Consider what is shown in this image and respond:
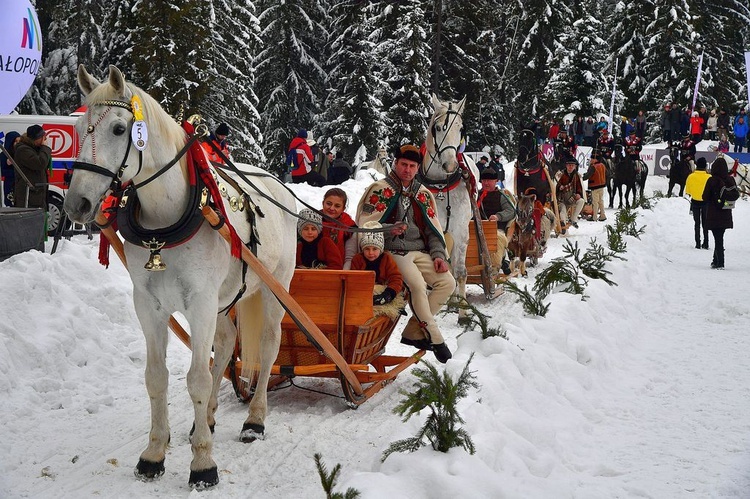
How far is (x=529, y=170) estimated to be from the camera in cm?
1462

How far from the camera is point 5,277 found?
7.00 metres

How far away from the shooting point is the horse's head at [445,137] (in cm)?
898

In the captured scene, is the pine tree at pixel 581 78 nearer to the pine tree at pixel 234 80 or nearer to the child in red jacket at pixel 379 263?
A: the pine tree at pixel 234 80

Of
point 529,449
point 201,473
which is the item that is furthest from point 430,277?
point 201,473

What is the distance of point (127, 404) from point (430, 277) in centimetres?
299

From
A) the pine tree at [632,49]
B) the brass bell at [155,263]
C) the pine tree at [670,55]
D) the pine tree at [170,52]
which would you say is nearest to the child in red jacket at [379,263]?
the brass bell at [155,263]

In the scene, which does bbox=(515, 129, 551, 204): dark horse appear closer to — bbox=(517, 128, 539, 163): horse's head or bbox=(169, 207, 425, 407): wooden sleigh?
bbox=(517, 128, 539, 163): horse's head

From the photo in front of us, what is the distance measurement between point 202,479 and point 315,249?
2890 millimetres

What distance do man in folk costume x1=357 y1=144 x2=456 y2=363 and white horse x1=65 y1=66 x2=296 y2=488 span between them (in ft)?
7.74

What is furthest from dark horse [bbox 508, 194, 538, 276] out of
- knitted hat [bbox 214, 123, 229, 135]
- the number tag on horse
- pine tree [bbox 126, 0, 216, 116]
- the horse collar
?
pine tree [bbox 126, 0, 216, 116]

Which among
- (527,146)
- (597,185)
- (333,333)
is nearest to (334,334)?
(333,333)

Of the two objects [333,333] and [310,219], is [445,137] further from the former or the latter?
[333,333]

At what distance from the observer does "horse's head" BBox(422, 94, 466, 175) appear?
29.5 feet

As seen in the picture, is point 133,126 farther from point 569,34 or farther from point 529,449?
point 569,34
